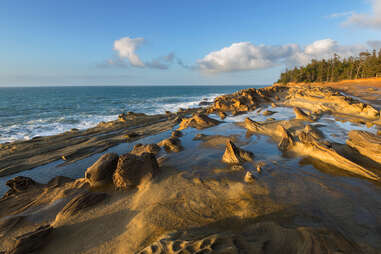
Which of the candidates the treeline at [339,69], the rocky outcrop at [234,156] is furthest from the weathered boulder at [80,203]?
the treeline at [339,69]

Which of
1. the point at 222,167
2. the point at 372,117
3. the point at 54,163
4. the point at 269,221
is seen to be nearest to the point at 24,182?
the point at 54,163

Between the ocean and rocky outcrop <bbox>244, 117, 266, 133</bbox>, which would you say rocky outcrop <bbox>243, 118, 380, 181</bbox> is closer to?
rocky outcrop <bbox>244, 117, 266, 133</bbox>

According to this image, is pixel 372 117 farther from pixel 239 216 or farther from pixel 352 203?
pixel 239 216

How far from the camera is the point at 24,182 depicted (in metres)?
3.75

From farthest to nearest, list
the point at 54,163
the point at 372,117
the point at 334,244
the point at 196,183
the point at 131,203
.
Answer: the point at 372,117 < the point at 54,163 < the point at 196,183 < the point at 131,203 < the point at 334,244

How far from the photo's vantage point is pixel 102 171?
12.2 ft

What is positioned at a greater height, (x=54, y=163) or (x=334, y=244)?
(x=334, y=244)

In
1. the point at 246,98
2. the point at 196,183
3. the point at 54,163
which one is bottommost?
the point at 54,163

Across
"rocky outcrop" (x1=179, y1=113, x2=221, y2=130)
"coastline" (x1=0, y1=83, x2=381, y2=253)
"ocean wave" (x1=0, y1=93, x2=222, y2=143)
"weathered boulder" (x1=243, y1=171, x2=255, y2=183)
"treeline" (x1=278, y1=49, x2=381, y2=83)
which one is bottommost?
"ocean wave" (x1=0, y1=93, x2=222, y2=143)

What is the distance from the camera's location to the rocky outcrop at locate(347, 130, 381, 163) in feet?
13.3

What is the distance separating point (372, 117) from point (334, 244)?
11.2 metres

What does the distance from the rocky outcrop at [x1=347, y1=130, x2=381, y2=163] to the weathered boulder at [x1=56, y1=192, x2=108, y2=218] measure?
6.61m

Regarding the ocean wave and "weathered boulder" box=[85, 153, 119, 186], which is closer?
"weathered boulder" box=[85, 153, 119, 186]

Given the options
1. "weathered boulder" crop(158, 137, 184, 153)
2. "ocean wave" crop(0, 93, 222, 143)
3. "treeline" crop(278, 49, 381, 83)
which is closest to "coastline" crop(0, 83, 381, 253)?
"weathered boulder" crop(158, 137, 184, 153)
